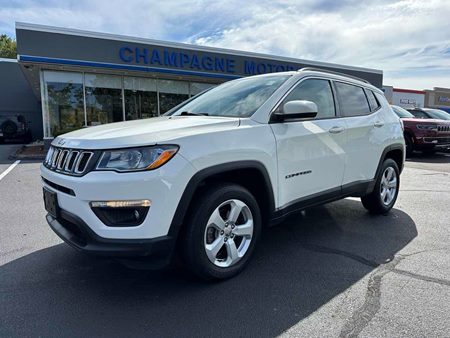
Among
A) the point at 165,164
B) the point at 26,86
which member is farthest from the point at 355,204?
the point at 26,86

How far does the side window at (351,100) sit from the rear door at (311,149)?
0.64 ft

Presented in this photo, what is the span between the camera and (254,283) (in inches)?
123

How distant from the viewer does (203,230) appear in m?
2.86

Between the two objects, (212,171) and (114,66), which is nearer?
(212,171)

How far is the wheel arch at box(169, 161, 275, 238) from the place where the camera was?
270 cm

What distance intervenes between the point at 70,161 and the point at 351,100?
3329mm

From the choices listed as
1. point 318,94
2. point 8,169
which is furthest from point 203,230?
point 8,169

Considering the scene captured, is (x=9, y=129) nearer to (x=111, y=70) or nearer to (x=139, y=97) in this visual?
(x=139, y=97)

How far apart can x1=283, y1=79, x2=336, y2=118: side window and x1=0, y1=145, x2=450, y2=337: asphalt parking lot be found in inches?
57.9

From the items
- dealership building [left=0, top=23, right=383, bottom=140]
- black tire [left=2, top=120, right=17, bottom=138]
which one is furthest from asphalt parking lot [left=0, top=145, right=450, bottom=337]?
black tire [left=2, top=120, right=17, bottom=138]

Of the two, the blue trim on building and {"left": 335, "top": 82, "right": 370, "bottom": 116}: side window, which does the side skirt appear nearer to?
{"left": 335, "top": 82, "right": 370, "bottom": 116}: side window

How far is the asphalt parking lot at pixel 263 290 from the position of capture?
8.27ft

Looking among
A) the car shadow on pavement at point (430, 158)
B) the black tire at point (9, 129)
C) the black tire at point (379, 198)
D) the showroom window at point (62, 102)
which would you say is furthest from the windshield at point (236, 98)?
the black tire at point (9, 129)

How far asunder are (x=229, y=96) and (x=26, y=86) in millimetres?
24626
